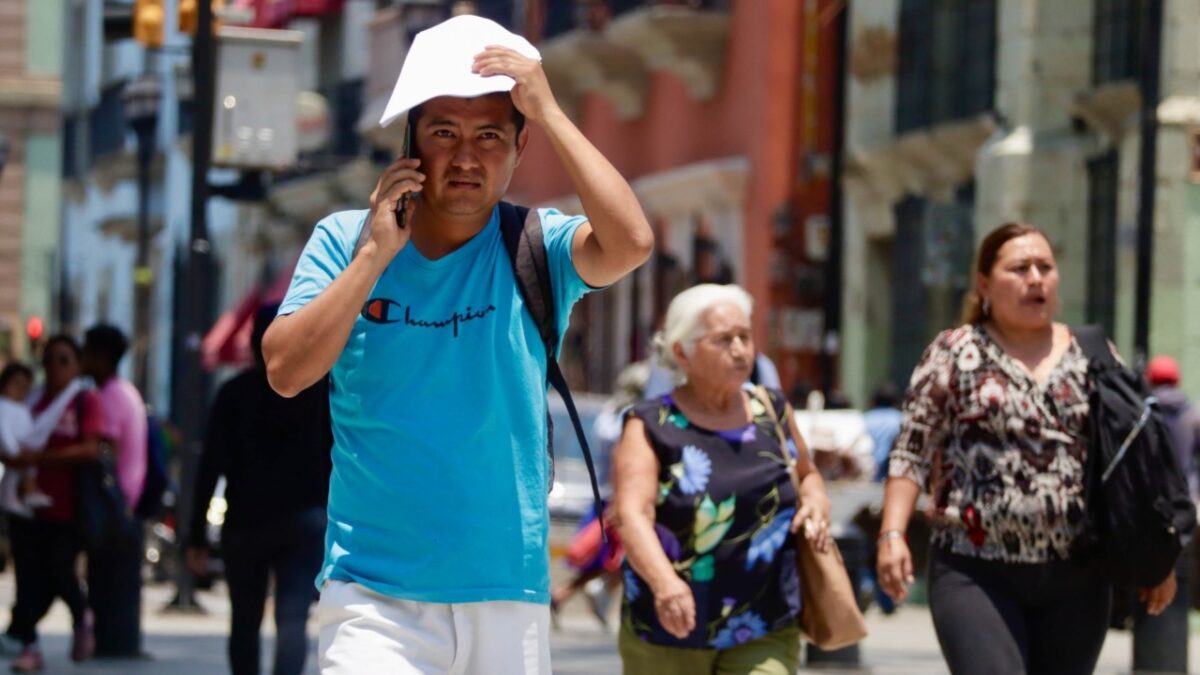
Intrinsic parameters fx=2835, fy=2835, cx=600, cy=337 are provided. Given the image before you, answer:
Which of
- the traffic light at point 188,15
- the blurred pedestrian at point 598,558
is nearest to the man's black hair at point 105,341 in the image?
the blurred pedestrian at point 598,558

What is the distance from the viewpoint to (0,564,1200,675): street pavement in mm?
14125

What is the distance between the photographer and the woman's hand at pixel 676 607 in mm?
7738

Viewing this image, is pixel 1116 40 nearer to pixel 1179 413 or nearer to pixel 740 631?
pixel 1179 413

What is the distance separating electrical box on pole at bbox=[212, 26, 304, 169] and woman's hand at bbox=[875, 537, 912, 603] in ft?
38.3

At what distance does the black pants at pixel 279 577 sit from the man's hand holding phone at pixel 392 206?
4.60 m

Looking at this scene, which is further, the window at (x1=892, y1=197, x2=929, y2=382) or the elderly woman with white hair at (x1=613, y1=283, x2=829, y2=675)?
the window at (x1=892, y1=197, x2=929, y2=382)

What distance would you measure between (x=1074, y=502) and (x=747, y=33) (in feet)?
79.2

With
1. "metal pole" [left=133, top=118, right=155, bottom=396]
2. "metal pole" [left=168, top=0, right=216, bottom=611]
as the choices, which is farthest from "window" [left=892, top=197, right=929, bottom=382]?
"metal pole" [left=168, top=0, right=216, bottom=611]

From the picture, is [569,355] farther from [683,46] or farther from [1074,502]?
[1074,502]

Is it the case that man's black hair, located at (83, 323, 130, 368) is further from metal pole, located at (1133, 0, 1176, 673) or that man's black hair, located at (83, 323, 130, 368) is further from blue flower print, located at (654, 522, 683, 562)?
blue flower print, located at (654, 522, 683, 562)

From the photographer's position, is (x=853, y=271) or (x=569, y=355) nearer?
(x=853, y=271)

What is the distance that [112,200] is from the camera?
55375 millimetres

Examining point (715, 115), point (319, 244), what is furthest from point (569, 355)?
point (319, 244)

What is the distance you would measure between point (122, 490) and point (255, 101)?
5.83 metres
